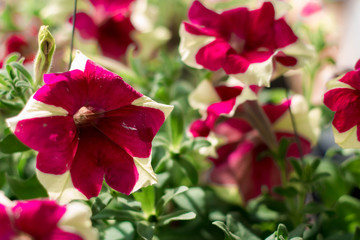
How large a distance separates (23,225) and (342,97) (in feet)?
1.23

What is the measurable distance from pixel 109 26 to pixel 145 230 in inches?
20.5

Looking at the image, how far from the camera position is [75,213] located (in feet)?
1.19

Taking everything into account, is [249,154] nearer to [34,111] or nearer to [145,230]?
[145,230]

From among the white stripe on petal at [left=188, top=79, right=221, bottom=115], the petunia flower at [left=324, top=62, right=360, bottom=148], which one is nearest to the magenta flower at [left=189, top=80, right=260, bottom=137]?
the white stripe on petal at [left=188, top=79, right=221, bottom=115]

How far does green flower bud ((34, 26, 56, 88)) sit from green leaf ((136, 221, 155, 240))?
0.21 metres

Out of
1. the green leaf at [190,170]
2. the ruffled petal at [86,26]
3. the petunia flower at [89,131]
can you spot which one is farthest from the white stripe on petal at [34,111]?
the ruffled petal at [86,26]

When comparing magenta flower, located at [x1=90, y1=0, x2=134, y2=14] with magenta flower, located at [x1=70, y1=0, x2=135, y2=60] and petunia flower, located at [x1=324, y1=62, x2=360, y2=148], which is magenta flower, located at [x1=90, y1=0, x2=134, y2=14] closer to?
magenta flower, located at [x1=70, y1=0, x2=135, y2=60]

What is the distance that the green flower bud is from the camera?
0.47 m

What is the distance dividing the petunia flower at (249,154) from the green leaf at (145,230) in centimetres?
25

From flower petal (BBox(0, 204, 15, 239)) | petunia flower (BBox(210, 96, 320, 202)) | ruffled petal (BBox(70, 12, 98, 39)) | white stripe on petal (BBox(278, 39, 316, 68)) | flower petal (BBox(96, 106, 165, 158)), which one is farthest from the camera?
ruffled petal (BBox(70, 12, 98, 39))

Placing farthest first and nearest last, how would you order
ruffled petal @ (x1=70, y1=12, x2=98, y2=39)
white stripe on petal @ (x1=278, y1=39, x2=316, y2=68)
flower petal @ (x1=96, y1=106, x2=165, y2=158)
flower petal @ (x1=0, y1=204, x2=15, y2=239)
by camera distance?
ruffled petal @ (x1=70, y1=12, x2=98, y2=39), white stripe on petal @ (x1=278, y1=39, x2=316, y2=68), flower petal @ (x1=96, y1=106, x2=165, y2=158), flower petal @ (x1=0, y1=204, x2=15, y2=239)

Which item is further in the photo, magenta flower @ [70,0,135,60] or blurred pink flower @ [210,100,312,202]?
magenta flower @ [70,0,135,60]

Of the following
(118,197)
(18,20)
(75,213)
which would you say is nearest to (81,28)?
(18,20)

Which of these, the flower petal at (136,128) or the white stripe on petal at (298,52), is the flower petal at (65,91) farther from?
the white stripe on petal at (298,52)
